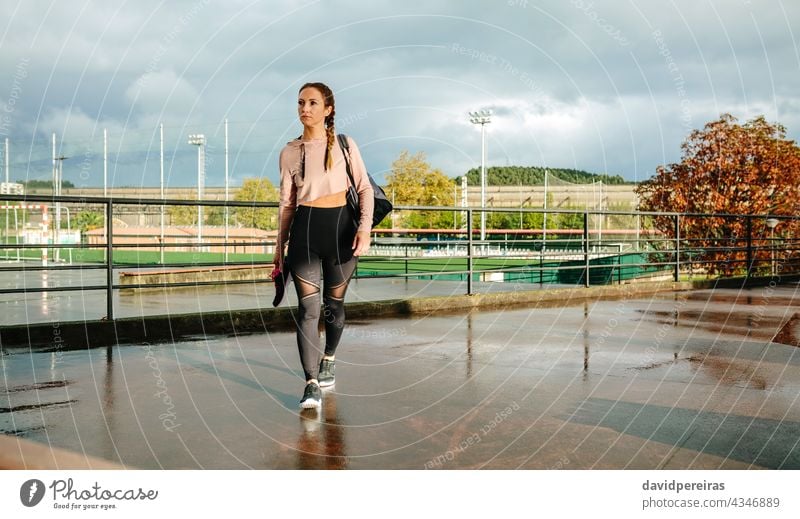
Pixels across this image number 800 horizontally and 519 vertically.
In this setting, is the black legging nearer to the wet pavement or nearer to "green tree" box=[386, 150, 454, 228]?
the wet pavement

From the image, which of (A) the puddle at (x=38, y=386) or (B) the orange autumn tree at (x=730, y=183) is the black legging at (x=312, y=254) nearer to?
(A) the puddle at (x=38, y=386)

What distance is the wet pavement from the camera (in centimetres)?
286

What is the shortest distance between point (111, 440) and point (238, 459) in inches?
25.5

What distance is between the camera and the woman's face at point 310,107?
379 cm

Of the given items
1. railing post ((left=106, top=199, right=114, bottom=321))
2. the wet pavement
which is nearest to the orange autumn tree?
the wet pavement

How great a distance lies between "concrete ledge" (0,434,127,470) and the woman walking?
3.96 feet

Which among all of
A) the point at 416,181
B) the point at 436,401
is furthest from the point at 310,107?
the point at 416,181

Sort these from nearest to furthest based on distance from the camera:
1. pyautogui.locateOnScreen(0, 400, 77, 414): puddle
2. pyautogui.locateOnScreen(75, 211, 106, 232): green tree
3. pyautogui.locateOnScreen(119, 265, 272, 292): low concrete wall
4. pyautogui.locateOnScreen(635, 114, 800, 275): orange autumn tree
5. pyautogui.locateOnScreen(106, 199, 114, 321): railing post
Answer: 1. pyautogui.locateOnScreen(0, 400, 77, 414): puddle
2. pyautogui.locateOnScreen(106, 199, 114, 321): railing post
3. pyautogui.locateOnScreen(119, 265, 272, 292): low concrete wall
4. pyautogui.locateOnScreen(635, 114, 800, 275): orange autumn tree
5. pyautogui.locateOnScreen(75, 211, 106, 232): green tree

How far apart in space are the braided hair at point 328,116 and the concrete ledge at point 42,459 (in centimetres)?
184

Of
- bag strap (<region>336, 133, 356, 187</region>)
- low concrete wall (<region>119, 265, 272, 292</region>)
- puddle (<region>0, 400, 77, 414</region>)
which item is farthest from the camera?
low concrete wall (<region>119, 265, 272, 292</region>)

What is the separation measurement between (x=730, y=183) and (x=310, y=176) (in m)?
20.1

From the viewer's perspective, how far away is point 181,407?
12.0ft
